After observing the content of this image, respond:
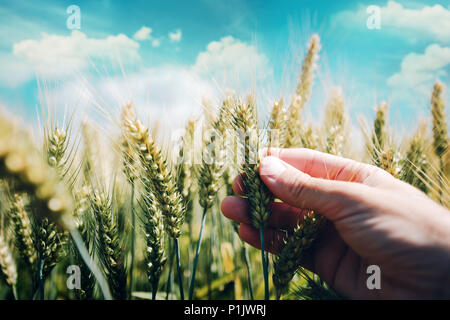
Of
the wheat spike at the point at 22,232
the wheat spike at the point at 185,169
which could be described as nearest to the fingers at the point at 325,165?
the wheat spike at the point at 185,169

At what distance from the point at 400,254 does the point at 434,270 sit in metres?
0.10

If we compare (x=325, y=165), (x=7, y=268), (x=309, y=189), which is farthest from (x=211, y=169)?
(x=7, y=268)

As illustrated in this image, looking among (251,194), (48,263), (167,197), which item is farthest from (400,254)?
(48,263)

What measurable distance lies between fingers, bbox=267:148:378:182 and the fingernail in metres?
0.13

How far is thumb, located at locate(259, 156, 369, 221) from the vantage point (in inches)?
39.5

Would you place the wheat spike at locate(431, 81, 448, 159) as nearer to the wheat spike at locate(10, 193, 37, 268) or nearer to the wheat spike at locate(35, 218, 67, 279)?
the wheat spike at locate(35, 218, 67, 279)

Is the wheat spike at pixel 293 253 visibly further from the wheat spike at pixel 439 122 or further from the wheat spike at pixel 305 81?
the wheat spike at pixel 439 122

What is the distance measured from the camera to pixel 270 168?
3.48ft

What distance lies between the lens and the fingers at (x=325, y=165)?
1.23m

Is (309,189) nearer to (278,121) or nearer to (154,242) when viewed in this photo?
(278,121)

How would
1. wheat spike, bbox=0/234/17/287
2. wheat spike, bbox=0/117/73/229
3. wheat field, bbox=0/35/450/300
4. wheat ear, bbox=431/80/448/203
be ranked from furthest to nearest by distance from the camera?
wheat ear, bbox=431/80/448/203
wheat spike, bbox=0/234/17/287
wheat field, bbox=0/35/450/300
wheat spike, bbox=0/117/73/229

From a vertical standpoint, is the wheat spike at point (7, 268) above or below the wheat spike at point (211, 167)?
below

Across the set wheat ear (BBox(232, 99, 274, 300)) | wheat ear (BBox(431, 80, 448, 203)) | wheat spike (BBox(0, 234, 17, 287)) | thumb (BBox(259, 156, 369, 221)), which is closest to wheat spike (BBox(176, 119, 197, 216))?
wheat ear (BBox(232, 99, 274, 300))
